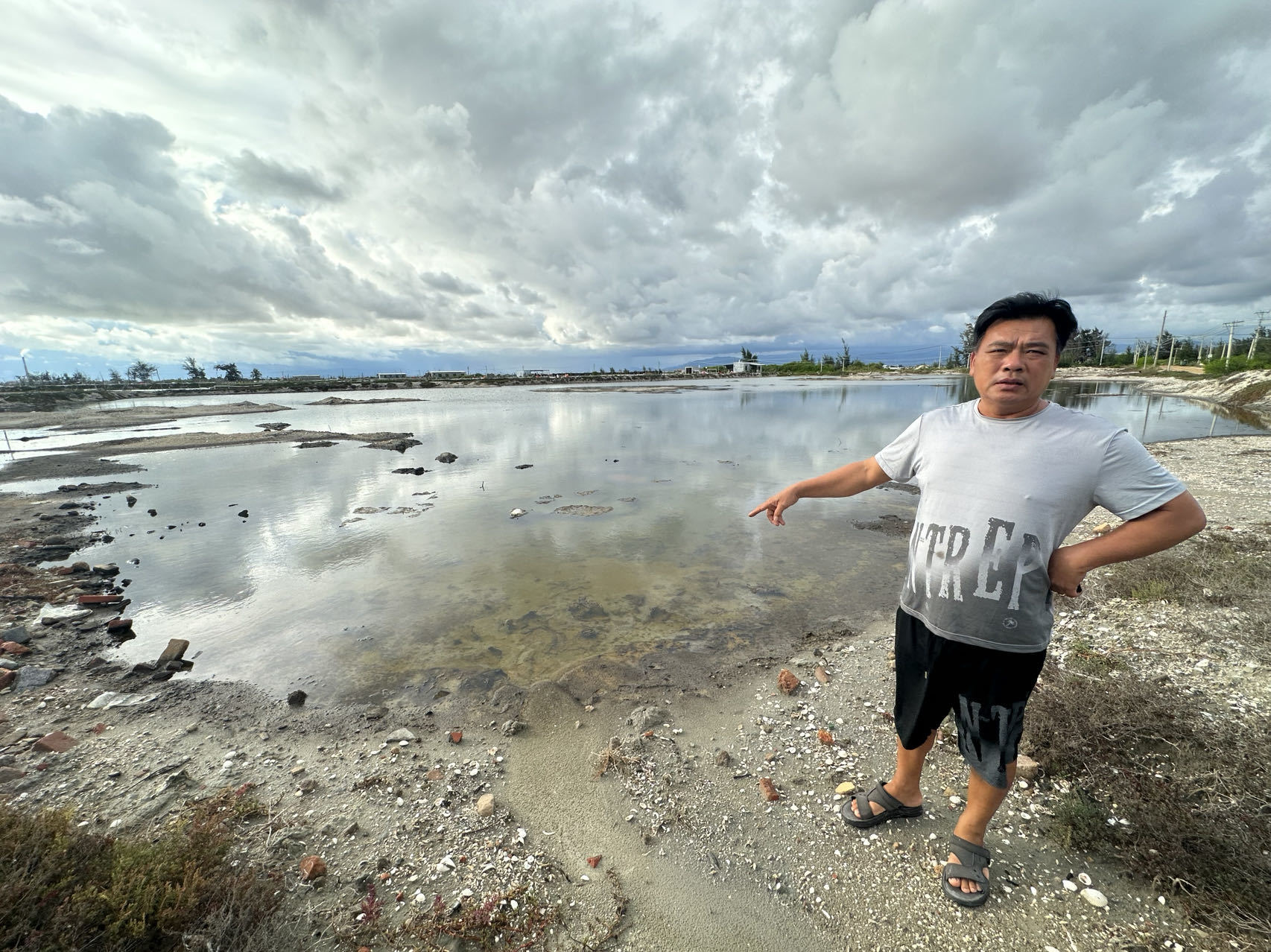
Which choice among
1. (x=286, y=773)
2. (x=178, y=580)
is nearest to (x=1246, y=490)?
(x=286, y=773)

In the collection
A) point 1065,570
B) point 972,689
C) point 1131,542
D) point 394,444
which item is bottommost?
point 394,444

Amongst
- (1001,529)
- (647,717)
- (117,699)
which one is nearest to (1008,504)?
(1001,529)

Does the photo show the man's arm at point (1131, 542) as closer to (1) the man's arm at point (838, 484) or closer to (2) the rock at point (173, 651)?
(1) the man's arm at point (838, 484)

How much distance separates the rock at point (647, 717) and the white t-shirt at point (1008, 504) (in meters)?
2.77

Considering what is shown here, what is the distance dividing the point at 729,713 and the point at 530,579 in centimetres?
454

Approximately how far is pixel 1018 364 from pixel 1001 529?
79 cm

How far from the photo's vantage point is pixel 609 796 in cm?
367

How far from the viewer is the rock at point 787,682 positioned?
4.95m

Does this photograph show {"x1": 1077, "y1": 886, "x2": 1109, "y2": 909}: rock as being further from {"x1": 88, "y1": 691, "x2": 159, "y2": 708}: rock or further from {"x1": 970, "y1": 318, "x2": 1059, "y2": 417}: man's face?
{"x1": 88, "y1": 691, "x2": 159, "y2": 708}: rock

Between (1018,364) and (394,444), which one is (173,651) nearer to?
Answer: (1018,364)

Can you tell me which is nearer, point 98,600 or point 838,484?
point 838,484

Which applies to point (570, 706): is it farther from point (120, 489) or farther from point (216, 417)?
point (216, 417)

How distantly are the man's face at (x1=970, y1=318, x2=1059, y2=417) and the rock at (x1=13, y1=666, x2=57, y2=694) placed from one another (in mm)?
8814

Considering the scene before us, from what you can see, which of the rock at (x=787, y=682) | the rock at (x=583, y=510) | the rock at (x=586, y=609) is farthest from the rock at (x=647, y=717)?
the rock at (x=583, y=510)
